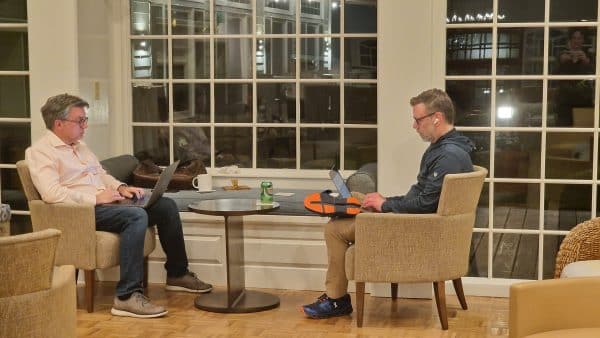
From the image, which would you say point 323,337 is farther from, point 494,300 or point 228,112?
point 228,112

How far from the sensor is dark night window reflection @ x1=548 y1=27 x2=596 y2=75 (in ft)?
18.4

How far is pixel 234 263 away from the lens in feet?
18.5

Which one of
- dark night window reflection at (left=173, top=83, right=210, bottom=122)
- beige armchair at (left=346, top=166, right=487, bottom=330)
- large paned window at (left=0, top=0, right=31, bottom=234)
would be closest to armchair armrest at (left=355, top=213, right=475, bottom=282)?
beige armchair at (left=346, top=166, right=487, bottom=330)

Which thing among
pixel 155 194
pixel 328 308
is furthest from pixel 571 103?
pixel 155 194

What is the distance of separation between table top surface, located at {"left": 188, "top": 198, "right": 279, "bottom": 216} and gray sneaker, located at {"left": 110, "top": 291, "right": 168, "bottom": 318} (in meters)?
0.61

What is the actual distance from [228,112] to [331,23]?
100 centimetres

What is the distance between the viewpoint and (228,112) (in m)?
6.80

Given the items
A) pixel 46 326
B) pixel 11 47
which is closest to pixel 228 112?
pixel 11 47

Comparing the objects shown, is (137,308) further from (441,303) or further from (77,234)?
(441,303)

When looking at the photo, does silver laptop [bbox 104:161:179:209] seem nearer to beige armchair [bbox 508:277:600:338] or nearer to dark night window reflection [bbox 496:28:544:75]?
dark night window reflection [bbox 496:28:544:75]

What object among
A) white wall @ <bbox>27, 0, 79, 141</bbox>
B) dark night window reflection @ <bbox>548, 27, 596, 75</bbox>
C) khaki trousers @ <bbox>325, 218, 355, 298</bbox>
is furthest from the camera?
white wall @ <bbox>27, 0, 79, 141</bbox>

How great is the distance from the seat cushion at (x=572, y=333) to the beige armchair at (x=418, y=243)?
1.61 meters

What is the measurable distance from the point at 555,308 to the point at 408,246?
5.41 feet

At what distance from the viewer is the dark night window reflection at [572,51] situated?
18.4 feet
